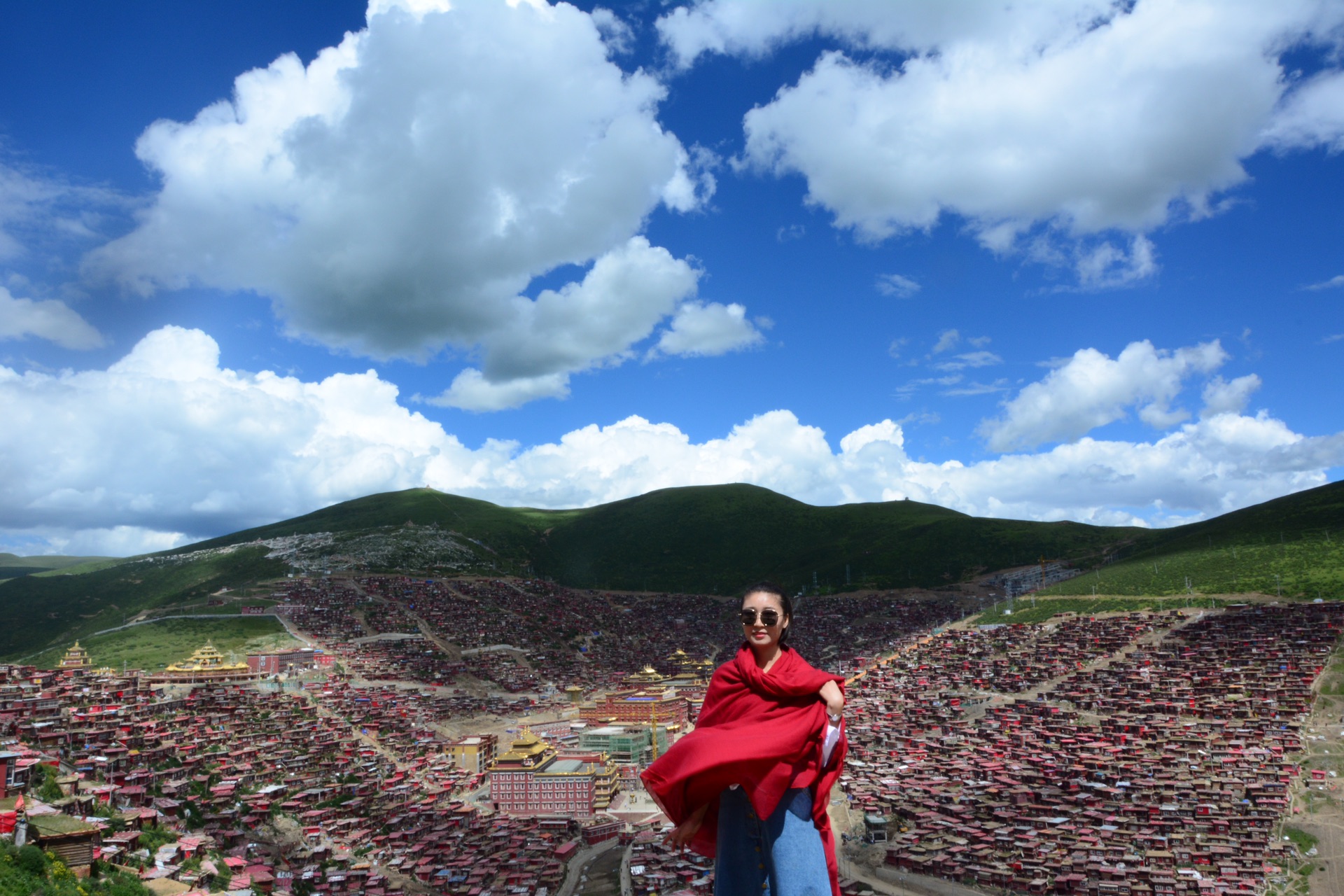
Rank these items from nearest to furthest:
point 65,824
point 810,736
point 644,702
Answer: point 810,736 → point 65,824 → point 644,702

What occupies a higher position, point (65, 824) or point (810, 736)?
point (810, 736)

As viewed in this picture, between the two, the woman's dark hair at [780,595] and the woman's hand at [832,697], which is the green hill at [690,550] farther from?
the woman's hand at [832,697]

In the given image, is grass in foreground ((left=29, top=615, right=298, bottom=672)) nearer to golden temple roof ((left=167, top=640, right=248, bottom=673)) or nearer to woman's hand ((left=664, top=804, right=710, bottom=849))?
golden temple roof ((left=167, top=640, right=248, bottom=673))

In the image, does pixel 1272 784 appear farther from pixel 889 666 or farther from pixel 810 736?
pixel 810 736

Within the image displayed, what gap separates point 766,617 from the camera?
12.1 feet

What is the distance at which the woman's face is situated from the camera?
12.0 ft

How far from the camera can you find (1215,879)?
2227 cm

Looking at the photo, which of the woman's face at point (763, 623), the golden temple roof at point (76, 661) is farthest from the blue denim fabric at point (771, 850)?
the golden temple roof at point (76, 661)

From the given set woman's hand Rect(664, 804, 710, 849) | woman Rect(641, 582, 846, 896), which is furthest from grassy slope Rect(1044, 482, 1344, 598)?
woman's hand Rect(664, 804, 710, 849)

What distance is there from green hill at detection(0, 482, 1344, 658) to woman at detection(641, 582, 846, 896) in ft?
182

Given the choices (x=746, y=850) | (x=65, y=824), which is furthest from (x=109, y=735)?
(x=746, y=850)

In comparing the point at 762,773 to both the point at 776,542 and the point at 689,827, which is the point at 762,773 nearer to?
the point at 689,827

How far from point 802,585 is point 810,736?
101595mm

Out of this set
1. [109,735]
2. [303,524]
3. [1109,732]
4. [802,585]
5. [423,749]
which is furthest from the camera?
[303,524]
